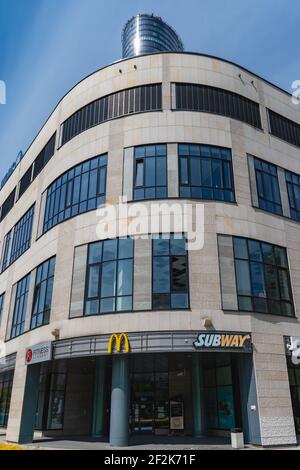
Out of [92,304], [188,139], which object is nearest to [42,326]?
[92,304]

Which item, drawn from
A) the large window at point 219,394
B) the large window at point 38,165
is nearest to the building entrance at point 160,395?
the large window at point 219,394

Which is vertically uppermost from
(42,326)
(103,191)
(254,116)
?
(254,116)

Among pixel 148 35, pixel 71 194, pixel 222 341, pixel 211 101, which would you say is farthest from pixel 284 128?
pixel 148 35

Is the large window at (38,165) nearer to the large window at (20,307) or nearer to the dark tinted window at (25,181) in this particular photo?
the dark tinted window at (25,181)

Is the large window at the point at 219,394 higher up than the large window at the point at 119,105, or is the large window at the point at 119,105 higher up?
the large window at the point at 119,105

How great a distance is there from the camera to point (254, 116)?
27.3 metres

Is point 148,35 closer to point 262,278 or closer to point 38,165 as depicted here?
point 38,165

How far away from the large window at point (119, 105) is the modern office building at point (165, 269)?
93 mm

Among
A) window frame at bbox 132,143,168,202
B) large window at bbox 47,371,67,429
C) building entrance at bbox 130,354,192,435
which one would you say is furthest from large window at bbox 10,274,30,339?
window frame at bbox 132,143,168,202

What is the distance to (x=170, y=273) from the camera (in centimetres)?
2111

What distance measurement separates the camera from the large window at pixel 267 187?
2497 cm

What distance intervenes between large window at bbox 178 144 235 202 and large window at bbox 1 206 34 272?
14.3 m
